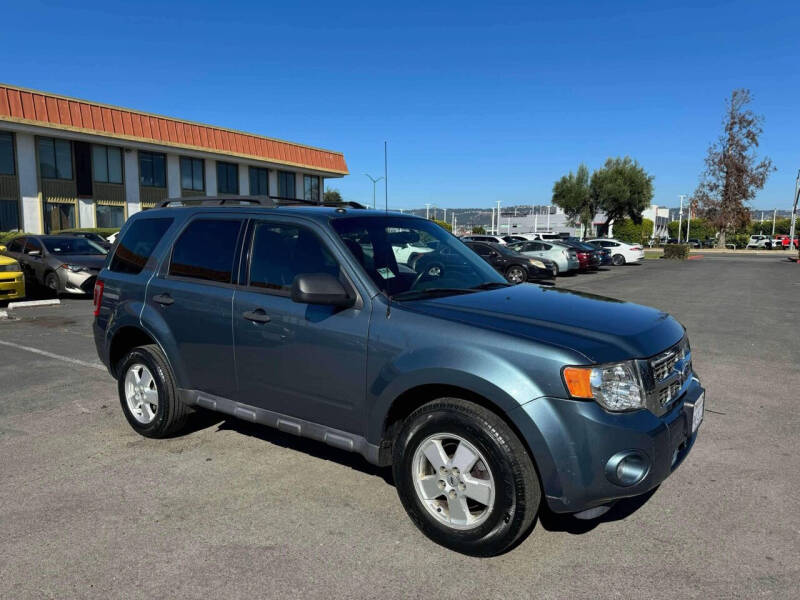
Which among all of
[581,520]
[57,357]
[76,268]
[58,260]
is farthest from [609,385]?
[58,260]

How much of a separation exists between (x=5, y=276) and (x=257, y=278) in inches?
437

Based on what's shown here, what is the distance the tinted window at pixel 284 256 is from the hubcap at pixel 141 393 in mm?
1413

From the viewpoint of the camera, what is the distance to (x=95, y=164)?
32.0m

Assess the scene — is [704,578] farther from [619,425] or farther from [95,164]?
[95,164]

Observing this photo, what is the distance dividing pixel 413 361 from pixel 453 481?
654mm

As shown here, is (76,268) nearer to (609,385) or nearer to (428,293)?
(428,293)

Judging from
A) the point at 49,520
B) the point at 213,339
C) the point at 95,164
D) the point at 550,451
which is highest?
the point at 95,164

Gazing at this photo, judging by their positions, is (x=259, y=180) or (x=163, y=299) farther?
(x=259, y=180)

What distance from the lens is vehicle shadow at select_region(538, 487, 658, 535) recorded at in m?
3.36

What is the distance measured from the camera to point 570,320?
322 cm

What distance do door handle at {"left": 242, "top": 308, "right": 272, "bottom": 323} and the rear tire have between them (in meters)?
1.07

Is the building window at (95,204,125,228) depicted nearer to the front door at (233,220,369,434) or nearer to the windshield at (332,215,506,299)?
the front door at (233,220,369,434)

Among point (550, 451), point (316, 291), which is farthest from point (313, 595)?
point (316, 291)

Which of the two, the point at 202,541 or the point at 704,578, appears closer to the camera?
the point at 704,578
